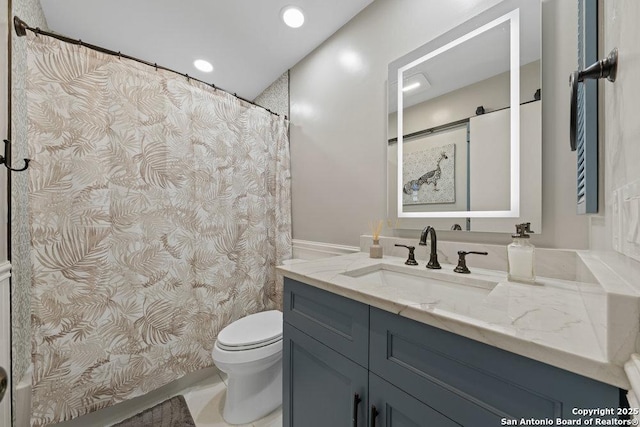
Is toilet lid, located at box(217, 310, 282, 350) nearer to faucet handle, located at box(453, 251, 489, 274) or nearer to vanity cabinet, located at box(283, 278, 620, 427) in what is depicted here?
vanity cabinet, located at box(283, 278, 620, 427)

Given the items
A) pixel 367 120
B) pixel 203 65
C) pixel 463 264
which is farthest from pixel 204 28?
pixel 463 264

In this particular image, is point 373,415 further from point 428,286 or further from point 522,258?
point 522,258

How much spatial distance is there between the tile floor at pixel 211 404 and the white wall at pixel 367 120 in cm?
109

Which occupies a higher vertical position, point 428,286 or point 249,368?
point 428,286

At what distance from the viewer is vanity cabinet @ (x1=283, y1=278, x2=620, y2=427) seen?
421mm

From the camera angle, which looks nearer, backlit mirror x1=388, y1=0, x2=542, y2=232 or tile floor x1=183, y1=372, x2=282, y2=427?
backlit mirror x1=388, y1=0, x2=542, y2=232

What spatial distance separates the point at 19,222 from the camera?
1000 millimetres

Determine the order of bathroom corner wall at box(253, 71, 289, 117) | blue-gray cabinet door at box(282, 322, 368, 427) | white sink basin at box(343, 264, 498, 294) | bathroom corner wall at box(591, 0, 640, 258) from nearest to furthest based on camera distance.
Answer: bathroom corner wall at box(591, 0, 640, 258) < blue-gray cabinet door at box(282, 322, 368, 427) < white sink basin at box(343, 264, 498, 294) < bathroom corner wall at box(253, 71, 289, 117)

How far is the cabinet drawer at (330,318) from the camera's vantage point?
70cm

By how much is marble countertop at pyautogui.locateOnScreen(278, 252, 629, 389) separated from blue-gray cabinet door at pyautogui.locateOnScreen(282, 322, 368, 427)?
0.23m

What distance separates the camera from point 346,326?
0.75m

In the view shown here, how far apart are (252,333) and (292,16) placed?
76.6 inches

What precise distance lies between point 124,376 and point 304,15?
2.34 metres

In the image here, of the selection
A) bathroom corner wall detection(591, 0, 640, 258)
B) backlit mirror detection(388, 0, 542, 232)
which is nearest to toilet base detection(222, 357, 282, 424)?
backlit mirror detection(388, 0, 542, 232)
